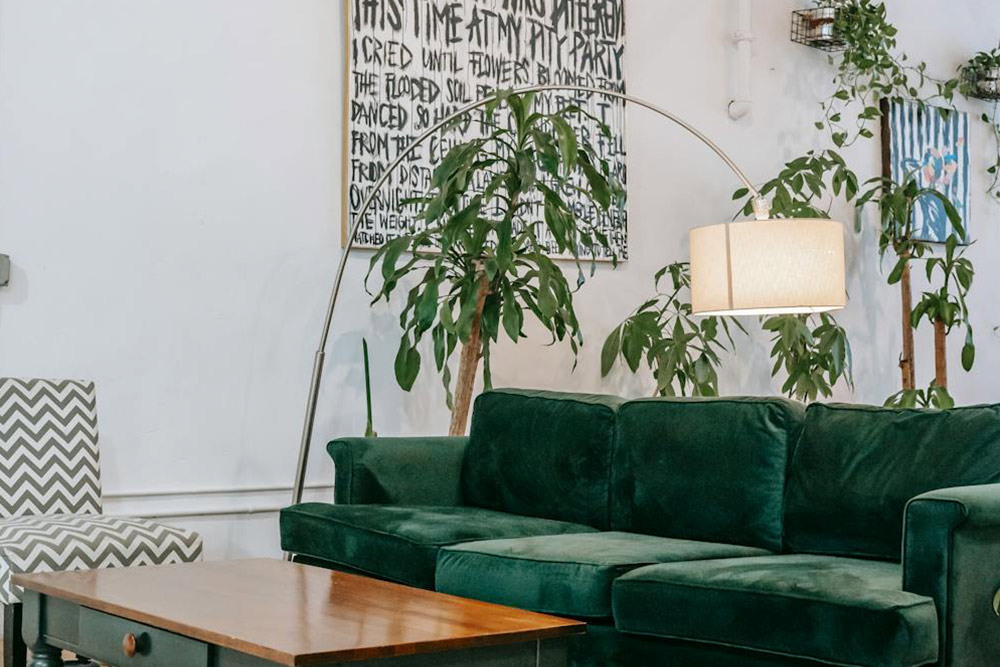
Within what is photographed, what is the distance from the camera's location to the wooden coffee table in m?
2.09

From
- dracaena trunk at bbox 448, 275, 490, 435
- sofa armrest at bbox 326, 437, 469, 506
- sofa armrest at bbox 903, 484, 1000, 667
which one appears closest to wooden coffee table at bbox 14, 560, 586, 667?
sofa armrest at bbox 903, 484, 1000, 667

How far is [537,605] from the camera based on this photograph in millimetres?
2914

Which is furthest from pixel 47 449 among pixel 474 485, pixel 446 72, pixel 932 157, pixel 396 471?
pixel 932 157

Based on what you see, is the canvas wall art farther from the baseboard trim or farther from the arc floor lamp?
the arc floor lamp

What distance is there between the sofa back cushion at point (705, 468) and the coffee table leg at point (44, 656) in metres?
1.59

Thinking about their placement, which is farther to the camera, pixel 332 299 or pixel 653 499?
pixel 332 299

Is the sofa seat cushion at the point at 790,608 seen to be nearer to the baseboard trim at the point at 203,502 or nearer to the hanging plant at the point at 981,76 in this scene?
the baseboard trim at the point at 203,502

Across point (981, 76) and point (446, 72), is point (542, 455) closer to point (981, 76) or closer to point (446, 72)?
point (446, 72)

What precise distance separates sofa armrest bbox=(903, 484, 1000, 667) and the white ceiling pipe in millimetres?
3327

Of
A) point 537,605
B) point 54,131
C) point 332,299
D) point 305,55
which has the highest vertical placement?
point 305,55

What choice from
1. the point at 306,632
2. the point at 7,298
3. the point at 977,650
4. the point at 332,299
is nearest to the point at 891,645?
the point at 977,650

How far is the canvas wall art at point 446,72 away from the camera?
4586 millimetres

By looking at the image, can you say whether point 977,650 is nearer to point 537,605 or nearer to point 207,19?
point 537,605

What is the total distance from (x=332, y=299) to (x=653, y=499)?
4.30ft
